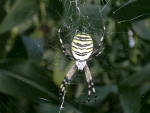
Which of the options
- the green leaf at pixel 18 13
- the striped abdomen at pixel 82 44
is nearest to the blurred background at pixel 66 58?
the green leaf at pixel 18 13

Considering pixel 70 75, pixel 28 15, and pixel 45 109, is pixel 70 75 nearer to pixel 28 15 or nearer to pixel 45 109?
pixel 45 109

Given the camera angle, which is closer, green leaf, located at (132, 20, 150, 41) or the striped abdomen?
the striped abdomen

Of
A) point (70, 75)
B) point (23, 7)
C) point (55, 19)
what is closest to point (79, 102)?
point (70, 75)

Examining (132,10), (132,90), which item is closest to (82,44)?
(132,10)

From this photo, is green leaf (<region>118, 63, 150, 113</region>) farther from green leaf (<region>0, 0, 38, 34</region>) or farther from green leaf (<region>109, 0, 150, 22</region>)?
green leaf (<region>0, 0, 38, 34</region>)

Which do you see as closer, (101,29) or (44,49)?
(101,29)

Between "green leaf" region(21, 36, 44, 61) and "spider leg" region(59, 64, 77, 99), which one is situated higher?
"green leaf" region(21, 36, 44, 61)

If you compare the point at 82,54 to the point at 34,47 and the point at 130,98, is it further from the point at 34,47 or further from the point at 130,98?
the point at 34,47

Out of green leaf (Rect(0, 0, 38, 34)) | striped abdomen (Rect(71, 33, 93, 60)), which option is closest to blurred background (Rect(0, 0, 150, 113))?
green leaf (Rect(0, 0, 38, 34))
